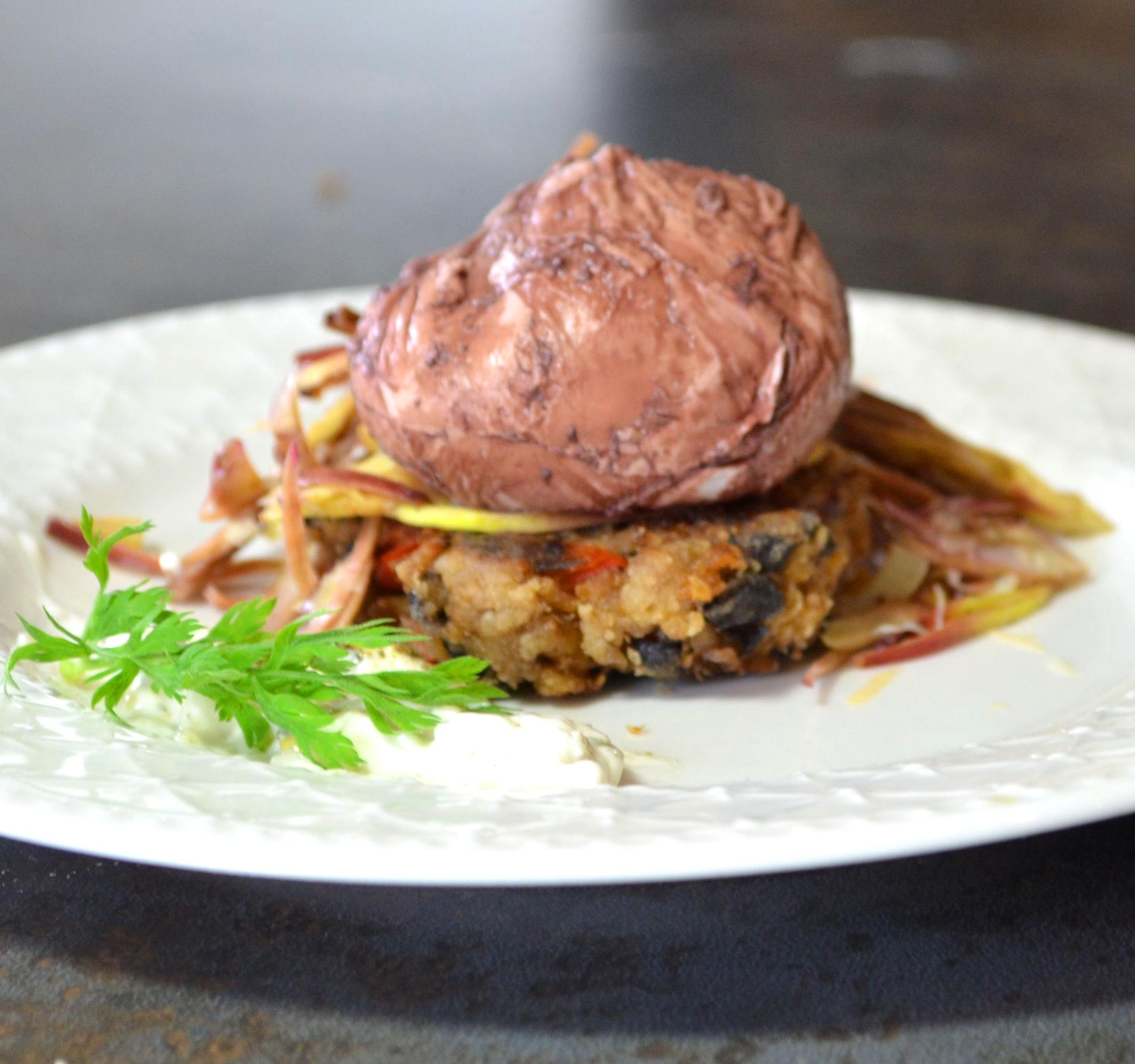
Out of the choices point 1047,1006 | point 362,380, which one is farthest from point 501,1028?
point 362,380

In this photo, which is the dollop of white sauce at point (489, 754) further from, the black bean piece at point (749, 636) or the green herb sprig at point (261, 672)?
the black bean piece at point (749, 636)

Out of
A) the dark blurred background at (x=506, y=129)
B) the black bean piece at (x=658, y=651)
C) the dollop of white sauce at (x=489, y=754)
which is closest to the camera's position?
the dollop of white sauce at (x=489, y=754)

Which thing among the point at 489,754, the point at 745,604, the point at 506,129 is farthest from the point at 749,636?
the point at 506,129

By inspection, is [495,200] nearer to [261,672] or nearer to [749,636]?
[749,636]

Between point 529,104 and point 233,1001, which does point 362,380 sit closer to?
point 233,1001

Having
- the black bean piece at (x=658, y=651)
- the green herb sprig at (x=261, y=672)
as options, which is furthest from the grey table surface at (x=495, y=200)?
the black bean piece at (x=658, y=651)

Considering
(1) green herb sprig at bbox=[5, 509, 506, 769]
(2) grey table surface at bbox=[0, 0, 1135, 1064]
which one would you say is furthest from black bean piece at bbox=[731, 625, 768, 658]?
(2) grey table surface at bbox=[0, 0, 1135, 1064]

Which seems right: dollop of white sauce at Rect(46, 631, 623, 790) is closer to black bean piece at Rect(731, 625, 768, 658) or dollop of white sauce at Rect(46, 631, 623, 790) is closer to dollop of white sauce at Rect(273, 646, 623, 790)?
dollop of white sauce at Rect(273, 646, 623, 790)
